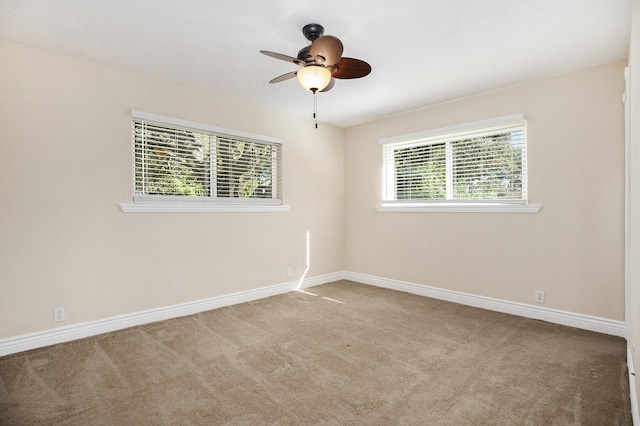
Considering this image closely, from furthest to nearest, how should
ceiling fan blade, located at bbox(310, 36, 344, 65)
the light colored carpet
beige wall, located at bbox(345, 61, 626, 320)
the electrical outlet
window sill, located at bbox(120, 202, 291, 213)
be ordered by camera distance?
window sill, located at bbox(120, 202, 291, 213)
beige wall, located at bbox(345, 61, 626, 320)
the electrical outlet
ceiling fan blade, located at bbox(310, 36, 344, 65)
the light colored carpet

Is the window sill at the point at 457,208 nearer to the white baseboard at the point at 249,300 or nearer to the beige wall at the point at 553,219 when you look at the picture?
the beige wall at the point at 553,219

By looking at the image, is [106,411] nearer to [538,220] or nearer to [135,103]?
[135,103]

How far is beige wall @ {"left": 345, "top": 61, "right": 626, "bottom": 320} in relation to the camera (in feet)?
9.93

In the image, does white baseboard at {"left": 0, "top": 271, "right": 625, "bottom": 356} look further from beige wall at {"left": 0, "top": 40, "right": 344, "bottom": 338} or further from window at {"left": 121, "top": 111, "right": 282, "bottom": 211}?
window at {"left": 121, "top": 111, "right": 282, "bottom": 211}

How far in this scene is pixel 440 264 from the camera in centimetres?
424

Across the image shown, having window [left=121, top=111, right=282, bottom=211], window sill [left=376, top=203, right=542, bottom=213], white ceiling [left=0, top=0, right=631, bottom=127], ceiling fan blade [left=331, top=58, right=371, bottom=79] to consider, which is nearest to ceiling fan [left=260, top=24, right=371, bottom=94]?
ceiling fan blade [left=331, top=58, right=371, bottom=79]

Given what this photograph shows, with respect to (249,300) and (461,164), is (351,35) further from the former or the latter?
(249,300)

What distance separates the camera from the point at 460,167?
4121 mm

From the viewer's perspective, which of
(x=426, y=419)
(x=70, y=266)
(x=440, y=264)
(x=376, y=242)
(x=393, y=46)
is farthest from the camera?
(x=376, y=242)

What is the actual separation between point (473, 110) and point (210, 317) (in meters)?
3.82

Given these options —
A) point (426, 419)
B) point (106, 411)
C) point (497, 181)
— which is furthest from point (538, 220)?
point (106, 411)

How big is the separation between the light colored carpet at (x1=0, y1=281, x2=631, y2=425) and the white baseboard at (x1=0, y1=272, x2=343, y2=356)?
0.34 feet

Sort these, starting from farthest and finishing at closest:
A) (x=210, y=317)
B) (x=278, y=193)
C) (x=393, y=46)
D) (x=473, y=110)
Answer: (x=278, y=193), (x=473, y=110), (x=210, y=317), (x=393, y=46)

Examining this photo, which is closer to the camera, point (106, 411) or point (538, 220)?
point (106, 411)
